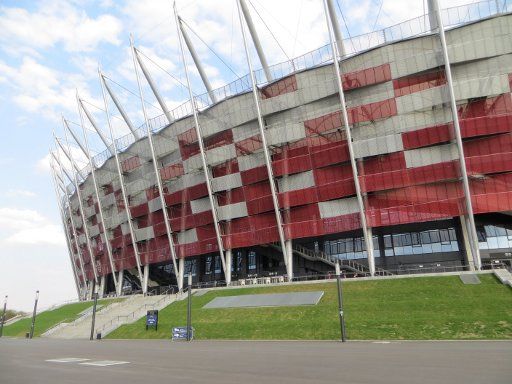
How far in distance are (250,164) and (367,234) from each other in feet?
56.9

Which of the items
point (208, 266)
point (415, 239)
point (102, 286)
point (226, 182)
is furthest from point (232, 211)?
point (102, 286)

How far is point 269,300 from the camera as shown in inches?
1592

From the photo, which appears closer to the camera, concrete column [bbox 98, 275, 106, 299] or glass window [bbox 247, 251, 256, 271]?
glass window [bbox 247, 251, 256, 271]

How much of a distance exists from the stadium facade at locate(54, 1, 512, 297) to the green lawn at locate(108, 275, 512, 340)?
766cm

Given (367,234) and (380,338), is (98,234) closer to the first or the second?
(367,234)

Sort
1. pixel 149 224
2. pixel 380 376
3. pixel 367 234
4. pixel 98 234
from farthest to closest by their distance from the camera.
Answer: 1. pixel 98 234
2. pixel 149 224
3. pixel 367 234
4. pixel 380 376

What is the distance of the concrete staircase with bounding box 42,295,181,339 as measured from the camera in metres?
45.7

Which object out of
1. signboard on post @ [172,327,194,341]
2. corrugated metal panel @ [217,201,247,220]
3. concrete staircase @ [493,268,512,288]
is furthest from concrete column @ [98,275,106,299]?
concrete staircase @ [493,268,512,288]

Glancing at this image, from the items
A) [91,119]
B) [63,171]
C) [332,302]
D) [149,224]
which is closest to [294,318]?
[332,302]

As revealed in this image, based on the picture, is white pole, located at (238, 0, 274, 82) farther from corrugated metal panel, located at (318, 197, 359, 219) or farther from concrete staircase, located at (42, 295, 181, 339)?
concrete staircase, located at (42, 295, 181, 339)

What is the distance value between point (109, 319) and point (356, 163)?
33612mm

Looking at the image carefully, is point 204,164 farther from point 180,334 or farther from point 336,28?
point 180,334

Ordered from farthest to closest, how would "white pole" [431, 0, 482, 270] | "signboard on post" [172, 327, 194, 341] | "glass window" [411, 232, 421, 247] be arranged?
"glass window" [411, 232, 421, 247]
"white pole" [431, 0, 482, 270]
"signboard on post" [172, 327, 194, 341]

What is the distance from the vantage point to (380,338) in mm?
27344
